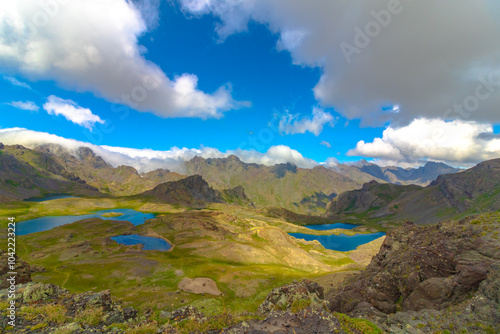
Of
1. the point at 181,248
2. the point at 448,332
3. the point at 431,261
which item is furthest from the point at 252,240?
the point at 448,332

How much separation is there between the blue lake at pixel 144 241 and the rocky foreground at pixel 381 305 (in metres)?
85.2

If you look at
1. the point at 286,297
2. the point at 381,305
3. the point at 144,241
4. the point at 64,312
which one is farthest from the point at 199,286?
the point at 144,241

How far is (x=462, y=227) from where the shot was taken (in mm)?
23844

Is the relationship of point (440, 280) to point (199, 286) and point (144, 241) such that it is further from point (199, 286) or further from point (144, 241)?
point (144, 241)

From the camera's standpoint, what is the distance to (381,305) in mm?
22609

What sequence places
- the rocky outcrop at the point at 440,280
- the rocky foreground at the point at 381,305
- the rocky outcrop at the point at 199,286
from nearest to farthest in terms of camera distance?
1. the rocky foreground at the point at 381,305
2. the rocky outcrop at the point at 440,280
3. the rocky outcrop at the point at 199,286

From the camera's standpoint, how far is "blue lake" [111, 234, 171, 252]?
10109 cm

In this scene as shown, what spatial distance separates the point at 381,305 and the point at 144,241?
11899 centimetres

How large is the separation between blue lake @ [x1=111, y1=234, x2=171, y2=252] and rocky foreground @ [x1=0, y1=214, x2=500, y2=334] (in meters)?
85.2

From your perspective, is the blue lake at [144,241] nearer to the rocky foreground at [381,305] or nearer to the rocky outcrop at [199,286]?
the rocky outcrop at [199,286]

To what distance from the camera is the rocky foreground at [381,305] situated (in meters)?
13.5

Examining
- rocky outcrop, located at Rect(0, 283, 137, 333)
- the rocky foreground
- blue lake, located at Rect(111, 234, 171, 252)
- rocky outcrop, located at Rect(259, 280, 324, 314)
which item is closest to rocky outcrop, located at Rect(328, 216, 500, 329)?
the rocky foreground

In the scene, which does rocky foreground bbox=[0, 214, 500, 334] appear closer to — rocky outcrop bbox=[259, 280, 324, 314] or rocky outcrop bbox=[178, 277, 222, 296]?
rocky outcrop bbox=[259, 280, 324, 314]

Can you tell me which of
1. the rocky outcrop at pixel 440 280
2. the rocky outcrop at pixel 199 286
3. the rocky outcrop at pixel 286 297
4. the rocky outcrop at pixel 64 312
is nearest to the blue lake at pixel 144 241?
the rocky outcrop at pixel 199 286
